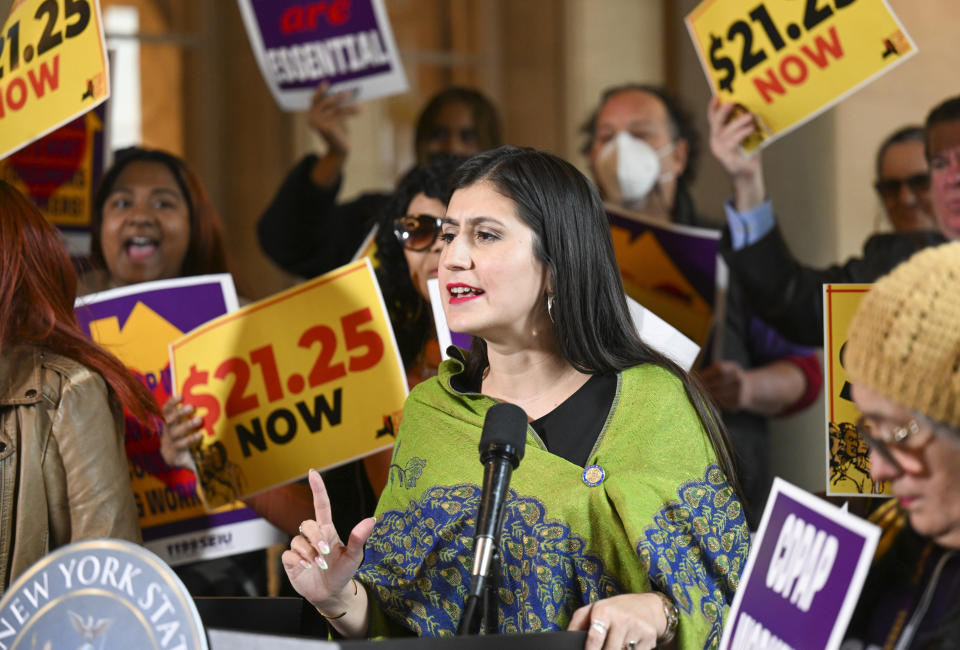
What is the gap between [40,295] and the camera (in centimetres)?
282

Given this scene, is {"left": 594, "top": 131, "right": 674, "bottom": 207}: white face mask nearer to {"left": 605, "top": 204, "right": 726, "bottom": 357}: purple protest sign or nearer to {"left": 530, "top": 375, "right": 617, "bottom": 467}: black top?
{"left": 605, "top": 204, "right": 726, "bottom": 357}: purple protest sign

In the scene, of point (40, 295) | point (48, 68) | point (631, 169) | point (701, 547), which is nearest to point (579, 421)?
point (701, 547)

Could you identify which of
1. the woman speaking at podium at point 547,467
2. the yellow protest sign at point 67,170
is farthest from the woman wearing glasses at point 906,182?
the yellow protest sign at point 67,170

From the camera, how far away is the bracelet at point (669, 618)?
222cm

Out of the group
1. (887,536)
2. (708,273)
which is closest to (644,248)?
(708,273)

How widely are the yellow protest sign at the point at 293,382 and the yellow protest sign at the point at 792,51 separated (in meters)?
1.20

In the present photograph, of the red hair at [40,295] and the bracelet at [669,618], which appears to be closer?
the bracelet at [669,618]

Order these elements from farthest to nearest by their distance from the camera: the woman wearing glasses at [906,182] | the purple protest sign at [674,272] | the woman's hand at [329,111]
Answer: the woman's hand at [329,111] → the woman wearing glasses at [906,182] → the purple protest sign at [674,272]


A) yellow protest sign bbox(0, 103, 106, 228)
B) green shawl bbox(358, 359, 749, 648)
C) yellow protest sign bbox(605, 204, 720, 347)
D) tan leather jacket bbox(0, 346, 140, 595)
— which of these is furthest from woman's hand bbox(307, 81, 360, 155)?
green shawl bbox(358, 359, 749, 648)

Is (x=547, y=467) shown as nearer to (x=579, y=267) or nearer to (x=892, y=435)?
(x=579, y=267)

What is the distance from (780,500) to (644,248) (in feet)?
6.69

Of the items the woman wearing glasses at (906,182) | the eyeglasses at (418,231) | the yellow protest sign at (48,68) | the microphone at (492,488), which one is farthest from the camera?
the woman wearing glasses at (906,182)

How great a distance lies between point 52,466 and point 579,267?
3.95 feet

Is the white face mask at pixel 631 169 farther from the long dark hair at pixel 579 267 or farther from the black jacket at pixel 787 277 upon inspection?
the long dark hair at pixel 579 267
